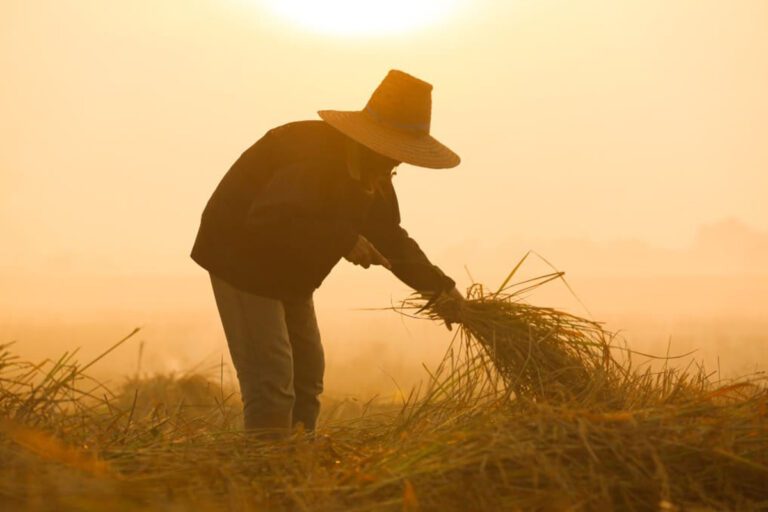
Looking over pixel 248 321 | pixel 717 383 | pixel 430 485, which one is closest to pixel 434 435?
pixel 430 485

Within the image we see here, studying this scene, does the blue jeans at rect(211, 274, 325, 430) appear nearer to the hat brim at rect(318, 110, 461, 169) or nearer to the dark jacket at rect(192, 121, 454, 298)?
the dark jacket at rect(192, 121, 454, 298)

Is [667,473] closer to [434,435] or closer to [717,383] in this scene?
[434,435]

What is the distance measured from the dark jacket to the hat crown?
0.22m

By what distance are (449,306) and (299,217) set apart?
2.69ft

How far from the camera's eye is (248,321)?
13.0 ft

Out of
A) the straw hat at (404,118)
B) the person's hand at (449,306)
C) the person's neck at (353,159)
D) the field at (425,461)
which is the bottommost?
the field at (425,461)

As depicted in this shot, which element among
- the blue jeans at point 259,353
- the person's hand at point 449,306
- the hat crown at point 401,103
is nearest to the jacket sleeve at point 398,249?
the person's hand at point 449,306

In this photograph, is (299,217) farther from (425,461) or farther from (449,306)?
(425,461)

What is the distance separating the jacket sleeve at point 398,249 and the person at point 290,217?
2.2 inches

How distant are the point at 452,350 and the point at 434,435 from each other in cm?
102

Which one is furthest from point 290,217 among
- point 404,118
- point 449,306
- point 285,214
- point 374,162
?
point 449,306

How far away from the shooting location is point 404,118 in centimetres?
408

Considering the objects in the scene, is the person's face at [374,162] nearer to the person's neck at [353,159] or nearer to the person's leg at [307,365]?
the person's neck at [353,159]

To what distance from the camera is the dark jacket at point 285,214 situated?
3768mm
